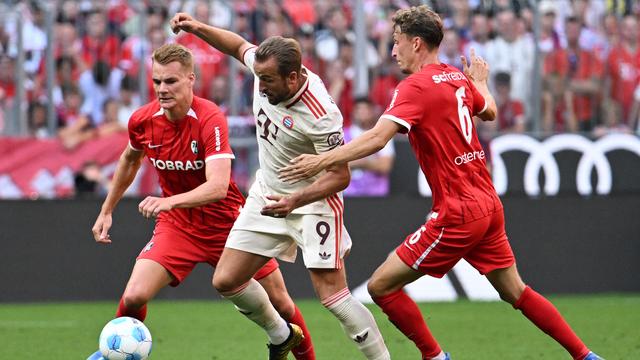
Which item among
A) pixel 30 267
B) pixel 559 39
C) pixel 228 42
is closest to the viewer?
pixel 228 42

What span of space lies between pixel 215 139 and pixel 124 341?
1434 mm

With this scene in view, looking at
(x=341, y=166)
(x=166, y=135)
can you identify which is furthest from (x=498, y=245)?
(x=166, y=135)

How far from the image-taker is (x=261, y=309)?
25.6 feet

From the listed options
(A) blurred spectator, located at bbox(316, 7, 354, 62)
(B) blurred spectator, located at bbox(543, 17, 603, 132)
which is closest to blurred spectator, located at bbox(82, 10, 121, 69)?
(A) blurred spectator, located at bbox(316, 7, 354, 62)

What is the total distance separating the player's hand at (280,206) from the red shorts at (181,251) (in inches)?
44.8

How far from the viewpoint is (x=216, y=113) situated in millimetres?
7859

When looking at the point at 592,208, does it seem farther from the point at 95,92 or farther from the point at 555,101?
the point at 95,92

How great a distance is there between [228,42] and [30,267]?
610cm

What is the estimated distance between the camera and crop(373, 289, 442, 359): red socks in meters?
7.50

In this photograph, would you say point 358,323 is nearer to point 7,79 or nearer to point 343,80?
point 343,80

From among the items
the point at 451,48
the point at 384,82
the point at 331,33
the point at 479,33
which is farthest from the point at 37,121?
the point at 479,33

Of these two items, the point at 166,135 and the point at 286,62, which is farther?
the point at 166,135

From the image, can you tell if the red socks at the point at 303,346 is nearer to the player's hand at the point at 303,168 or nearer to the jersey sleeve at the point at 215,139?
the jersey sleeve at the point at 215,139

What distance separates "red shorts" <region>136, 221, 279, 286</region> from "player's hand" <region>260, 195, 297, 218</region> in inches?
44.8
